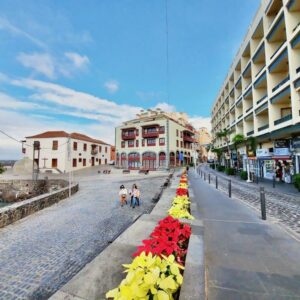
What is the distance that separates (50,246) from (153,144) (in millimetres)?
43174

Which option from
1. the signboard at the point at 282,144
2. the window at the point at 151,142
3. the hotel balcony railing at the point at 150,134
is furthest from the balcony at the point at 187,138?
the signboard at the point at 282,144

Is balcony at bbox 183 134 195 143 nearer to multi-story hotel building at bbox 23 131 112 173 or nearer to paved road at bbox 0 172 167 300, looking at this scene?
multi-story hotel building at bbox 23 131 112 173

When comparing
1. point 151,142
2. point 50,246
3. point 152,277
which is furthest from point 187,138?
point 152,277

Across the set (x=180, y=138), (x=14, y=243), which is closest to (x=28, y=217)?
(x=14, y=243)

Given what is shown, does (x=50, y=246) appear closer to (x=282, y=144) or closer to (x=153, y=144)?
(x=282, y=144)

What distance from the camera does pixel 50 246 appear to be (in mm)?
5770

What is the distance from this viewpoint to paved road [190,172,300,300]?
280 cm

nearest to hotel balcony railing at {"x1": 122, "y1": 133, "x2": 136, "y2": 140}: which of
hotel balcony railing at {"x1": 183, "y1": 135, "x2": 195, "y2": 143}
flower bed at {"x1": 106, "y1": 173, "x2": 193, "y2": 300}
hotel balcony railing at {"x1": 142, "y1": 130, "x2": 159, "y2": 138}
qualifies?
hotel balcony railing at {"x1": 142, "y1": 130, "x2": 159, "y2": 138}

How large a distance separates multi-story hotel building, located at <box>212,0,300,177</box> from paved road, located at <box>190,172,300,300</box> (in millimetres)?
12241

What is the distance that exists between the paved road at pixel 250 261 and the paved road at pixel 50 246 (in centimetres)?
326

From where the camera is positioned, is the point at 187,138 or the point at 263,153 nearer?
the point at 263,153

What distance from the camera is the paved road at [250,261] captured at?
2.80 meters

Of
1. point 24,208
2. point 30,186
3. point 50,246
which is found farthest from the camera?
point 30,186

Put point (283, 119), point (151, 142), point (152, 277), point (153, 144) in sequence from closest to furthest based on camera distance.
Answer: point (152, 277), point (283, 119), point (153, 144), point (151, 142)
